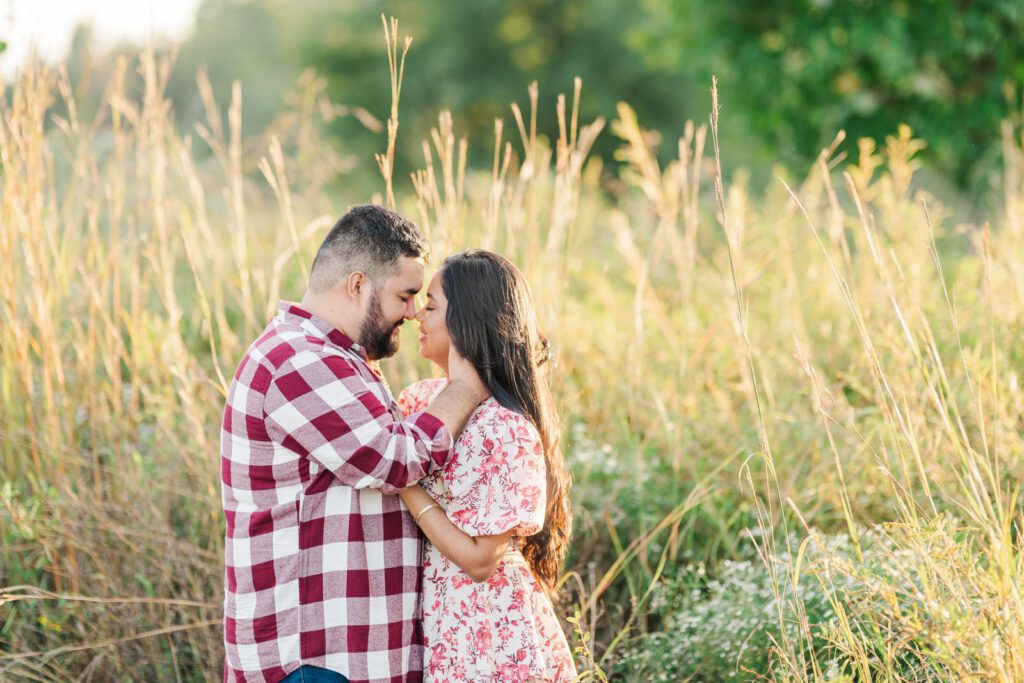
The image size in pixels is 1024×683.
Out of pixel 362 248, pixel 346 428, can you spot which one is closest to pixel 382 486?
pixel 346 428

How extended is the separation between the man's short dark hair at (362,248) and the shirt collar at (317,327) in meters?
0.07

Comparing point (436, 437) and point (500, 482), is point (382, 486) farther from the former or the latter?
point (500, 482)

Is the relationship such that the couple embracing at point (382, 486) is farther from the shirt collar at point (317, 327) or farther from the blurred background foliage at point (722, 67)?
the blurred background foliage at point (722, 67)

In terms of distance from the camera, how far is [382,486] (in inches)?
81.6

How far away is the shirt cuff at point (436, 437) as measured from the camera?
2.09 metres

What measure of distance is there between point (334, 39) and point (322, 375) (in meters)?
17.0

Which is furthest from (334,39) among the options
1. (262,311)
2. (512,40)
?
(262,311)

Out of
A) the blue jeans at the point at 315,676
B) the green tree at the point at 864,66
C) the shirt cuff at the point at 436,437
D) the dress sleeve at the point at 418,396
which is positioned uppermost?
the green tree at the point at 864,66

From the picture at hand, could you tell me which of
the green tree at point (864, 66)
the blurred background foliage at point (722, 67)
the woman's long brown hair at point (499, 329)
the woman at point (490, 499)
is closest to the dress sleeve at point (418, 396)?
the woman at point (490, 499)

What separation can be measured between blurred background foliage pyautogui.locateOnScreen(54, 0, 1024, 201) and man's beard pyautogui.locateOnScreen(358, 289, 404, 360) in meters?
1.51

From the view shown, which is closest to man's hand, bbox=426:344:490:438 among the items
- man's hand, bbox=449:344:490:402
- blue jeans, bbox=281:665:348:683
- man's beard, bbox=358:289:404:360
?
man's hand, bbox=449:344:490:402

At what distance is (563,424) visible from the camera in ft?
9.73

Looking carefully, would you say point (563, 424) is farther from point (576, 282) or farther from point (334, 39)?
point (334, 39)

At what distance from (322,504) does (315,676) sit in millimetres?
387
